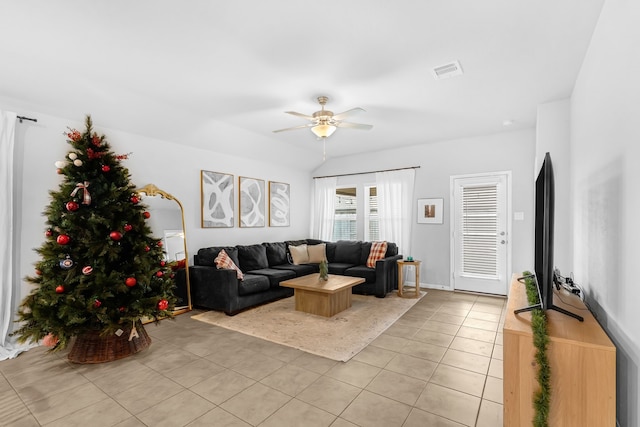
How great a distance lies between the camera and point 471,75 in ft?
10.2

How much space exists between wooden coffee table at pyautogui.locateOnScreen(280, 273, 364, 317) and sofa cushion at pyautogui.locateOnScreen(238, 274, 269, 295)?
399 mm

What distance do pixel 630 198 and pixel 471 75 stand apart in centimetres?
205

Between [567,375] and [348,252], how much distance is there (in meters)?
4.59

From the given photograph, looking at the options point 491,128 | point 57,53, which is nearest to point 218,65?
point 57,53

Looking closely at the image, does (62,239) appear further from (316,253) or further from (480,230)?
(480,230)

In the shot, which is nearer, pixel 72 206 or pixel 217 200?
pixel 72 206

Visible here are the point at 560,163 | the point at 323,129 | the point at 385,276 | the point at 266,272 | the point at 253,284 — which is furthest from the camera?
the point at 385,276

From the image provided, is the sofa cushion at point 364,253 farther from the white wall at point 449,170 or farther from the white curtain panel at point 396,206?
the white wall at point 449,170

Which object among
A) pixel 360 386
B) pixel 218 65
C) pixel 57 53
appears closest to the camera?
pixel 360 386

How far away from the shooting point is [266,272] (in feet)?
16.1

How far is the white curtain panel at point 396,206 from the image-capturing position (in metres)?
5.87

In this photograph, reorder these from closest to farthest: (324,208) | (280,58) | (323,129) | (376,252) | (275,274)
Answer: (280,58), (323,129), (275,274), (376,252), (324,208)

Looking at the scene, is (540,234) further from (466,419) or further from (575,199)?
(575,199)

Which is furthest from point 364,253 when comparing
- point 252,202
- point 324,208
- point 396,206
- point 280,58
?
point 280,58
